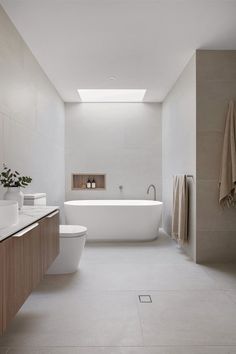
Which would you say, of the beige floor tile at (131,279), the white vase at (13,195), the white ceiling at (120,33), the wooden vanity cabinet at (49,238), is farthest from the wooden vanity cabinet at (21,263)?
the white ceiling at (120,33)

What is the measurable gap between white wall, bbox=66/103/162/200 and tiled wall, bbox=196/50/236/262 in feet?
7.00

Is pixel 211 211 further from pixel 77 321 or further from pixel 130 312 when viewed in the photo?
pixel 77 321

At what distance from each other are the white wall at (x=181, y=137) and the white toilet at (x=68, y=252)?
1.39m

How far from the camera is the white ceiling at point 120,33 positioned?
242 centimetres

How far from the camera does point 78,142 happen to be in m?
5.39

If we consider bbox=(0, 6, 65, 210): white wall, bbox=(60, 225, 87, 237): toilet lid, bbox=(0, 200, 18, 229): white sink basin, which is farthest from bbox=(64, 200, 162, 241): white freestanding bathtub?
bbox=(0, 200, 18, 229): white sink basin

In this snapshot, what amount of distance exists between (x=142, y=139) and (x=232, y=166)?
2507mm

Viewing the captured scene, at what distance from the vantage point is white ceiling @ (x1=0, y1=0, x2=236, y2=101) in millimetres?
2422

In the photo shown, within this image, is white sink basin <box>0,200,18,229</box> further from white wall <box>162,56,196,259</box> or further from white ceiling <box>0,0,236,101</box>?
white wall <box>162,56,196,259</box>

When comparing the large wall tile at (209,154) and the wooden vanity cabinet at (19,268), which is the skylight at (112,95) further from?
the wooden vanity cabinet at (19,268)

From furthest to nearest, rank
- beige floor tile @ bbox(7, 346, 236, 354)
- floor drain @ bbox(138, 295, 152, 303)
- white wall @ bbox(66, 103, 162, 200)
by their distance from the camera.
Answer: white wall @ bbox(66, 103, 162, 200) → floor drain @ bbox(138, 295, 152, 303) → beige floor tile @ bbox(7, 346, 236, 354)

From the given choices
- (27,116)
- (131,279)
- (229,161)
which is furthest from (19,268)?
(229,161)

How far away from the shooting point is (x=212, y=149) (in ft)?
10.8

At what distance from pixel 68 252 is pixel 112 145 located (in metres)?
2.92
